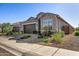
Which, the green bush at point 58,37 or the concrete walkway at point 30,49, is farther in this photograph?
the green bush at point 58,37

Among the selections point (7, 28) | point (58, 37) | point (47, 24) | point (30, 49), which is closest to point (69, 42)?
point (58, 37)

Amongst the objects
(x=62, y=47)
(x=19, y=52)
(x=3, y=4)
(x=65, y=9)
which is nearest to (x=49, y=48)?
(x=62, y=47)

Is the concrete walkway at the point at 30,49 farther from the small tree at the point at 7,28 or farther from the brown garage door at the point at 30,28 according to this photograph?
the brown garage door at the point at 30,28

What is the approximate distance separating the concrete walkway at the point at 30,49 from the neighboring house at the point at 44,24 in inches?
Result: 14.9

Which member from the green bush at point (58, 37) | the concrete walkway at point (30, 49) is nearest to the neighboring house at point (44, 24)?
the green bush at point (58, 37)

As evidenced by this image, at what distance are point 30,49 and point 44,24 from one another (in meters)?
0.73

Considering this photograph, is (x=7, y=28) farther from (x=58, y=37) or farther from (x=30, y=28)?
(x=58, y=37)

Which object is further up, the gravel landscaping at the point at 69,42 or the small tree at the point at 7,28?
the small tree at the point at 7,28

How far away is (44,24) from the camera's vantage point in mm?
4516

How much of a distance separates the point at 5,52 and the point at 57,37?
1.29 metres

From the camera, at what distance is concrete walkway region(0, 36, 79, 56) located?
13.3 feet

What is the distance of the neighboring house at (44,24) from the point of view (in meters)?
4.37

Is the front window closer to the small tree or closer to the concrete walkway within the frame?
the concrete walkway

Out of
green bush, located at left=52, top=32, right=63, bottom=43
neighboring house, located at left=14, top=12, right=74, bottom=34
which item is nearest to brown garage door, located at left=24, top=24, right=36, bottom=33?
neighboring house, located at left=14, top=12, right=74, bottom=34
